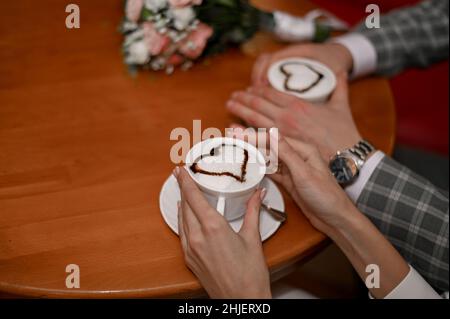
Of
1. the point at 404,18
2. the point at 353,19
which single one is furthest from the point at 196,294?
the point at 353,19

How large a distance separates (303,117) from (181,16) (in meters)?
0.39

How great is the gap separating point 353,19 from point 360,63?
899mm

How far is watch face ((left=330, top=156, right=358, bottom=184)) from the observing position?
116cm

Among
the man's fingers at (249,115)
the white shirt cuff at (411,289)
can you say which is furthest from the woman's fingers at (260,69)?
the white shirt cuff at (411,289)

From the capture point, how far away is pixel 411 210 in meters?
1.17

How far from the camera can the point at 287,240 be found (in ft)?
3.48

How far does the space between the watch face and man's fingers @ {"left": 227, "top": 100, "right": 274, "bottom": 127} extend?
173mm

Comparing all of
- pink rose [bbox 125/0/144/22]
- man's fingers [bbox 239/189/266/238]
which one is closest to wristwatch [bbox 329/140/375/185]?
man's fingers [bbox 239/189/266/238]

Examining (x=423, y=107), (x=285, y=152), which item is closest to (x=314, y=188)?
(x=285, y=152)

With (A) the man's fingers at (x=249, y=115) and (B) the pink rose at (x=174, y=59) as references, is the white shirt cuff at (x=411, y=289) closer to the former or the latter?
(A) the man's fingers at (x=249, y=115)

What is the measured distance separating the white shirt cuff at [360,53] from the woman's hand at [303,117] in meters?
0.22

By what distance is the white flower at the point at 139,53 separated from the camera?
133 centimetres
